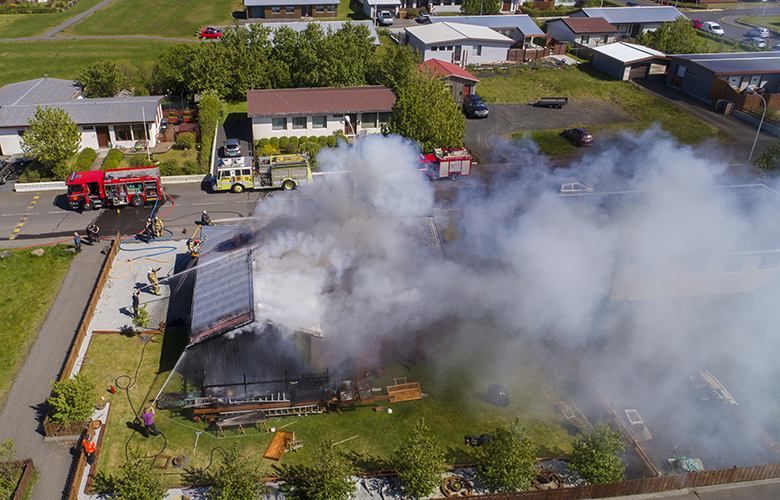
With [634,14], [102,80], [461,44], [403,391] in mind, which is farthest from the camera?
[634,14]

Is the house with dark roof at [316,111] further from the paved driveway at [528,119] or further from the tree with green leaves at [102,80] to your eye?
the tree with green leaves at [102,80]

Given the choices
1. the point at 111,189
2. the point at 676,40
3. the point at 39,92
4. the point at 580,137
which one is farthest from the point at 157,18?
the point at 676,40

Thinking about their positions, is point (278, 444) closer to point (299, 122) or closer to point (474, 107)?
point (299, 122)

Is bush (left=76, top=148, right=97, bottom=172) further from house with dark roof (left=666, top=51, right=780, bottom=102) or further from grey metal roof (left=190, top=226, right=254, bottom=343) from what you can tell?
house with dark roof (left=666, top=51, right=780, bottom=102)

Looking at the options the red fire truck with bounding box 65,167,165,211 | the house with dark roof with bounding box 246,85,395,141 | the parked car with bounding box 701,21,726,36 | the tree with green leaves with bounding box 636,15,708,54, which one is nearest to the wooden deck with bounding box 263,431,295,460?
the red fire truck with bounding box 65,167,165,211

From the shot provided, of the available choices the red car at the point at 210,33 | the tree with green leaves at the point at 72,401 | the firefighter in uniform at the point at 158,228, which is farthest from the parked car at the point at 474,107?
the red car at the point at 210,33
